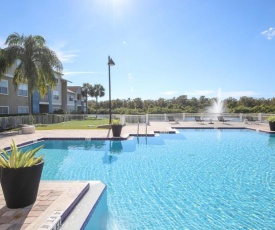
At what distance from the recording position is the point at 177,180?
657 cm

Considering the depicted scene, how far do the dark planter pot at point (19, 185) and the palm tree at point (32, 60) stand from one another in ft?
60.0

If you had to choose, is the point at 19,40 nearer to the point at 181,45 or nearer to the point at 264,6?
the point at 181,45

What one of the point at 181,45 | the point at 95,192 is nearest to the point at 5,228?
the point at 95,192

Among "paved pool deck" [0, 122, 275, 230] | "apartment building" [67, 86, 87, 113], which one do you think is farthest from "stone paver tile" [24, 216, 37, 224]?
"apartment building" [67, 86, 87, 113]

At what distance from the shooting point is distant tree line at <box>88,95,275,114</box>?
123 ft

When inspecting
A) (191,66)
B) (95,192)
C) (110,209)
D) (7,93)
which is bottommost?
(110,209)

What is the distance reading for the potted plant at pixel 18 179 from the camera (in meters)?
3.54

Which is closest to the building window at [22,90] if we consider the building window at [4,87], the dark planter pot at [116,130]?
the building window at [4,87]

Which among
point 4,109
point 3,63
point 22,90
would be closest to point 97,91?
point 22,90

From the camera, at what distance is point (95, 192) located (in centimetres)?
468

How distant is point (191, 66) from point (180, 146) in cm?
1899

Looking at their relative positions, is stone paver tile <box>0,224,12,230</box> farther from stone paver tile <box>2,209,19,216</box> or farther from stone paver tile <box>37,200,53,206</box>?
stone paver tile <box>37,200,53,206</box>

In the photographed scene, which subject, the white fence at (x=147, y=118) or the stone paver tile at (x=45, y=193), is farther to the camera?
the white fence at (x=147, y=118)

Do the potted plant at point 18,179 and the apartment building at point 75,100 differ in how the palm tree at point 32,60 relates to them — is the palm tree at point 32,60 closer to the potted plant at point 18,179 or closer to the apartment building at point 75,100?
the potted plant at point 18,179
